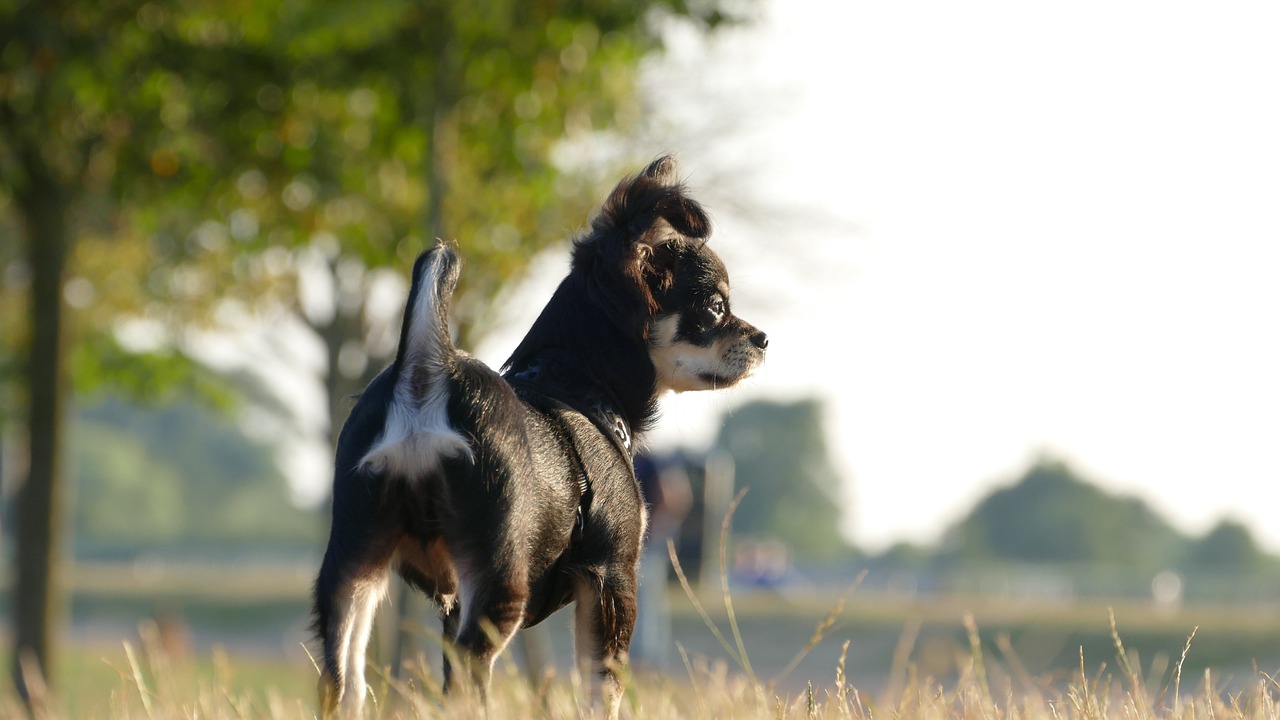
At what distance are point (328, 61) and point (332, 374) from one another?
8437mm

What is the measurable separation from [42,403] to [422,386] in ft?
34.2

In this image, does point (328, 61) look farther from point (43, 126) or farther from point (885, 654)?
point (885, 654)

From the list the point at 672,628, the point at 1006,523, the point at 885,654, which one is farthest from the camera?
the point at 1006,523

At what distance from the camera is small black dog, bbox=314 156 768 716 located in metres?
3.88

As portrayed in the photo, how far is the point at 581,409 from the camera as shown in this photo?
4.48 metres

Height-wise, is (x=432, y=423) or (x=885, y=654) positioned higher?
(x=432, y=423)

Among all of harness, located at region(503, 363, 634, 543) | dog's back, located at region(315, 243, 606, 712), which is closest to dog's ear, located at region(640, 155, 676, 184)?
harness, located at region(503, 363, 634, 543)

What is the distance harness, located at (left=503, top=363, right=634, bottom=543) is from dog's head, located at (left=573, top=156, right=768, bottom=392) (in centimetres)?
27

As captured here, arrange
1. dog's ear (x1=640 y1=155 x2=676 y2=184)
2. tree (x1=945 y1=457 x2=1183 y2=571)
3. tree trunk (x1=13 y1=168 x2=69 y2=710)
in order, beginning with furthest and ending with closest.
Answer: tree (x1=945 y1=457 x2=1183 y2=571), tree trunk (x1=13 y1=168 x2=69 y2=710), dog's ear (x1=640 y1=155 x2=676 y2=184)

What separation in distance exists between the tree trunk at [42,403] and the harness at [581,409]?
974cm

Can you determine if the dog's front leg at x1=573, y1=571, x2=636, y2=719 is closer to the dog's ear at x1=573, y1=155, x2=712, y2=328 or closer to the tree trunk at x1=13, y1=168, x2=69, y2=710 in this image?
the dog's ear at x1=573, y1=155, x2=712, y2=328

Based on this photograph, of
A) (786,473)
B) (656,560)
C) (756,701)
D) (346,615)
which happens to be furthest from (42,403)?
(786,473)

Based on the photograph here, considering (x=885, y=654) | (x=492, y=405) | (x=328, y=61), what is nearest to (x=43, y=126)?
(x=328, y=61)

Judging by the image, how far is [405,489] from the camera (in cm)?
395
